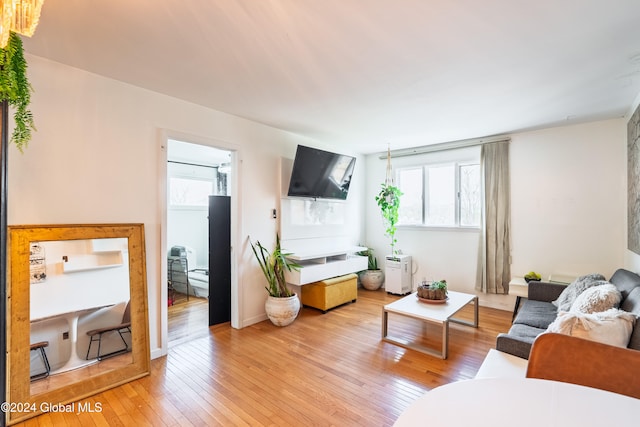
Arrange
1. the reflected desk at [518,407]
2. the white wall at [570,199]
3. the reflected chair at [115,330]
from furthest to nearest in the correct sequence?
the white wall at [570,199] → the reflected chair at [115,330] → the reflected desk at [518,407]

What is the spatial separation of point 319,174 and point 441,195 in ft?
7.02

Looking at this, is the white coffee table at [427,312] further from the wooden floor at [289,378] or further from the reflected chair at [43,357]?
the reflected chair at [43,357]

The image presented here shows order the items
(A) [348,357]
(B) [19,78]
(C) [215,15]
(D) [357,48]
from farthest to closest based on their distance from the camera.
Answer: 1. (A) [348,357]
2. (D) [357,48]
3. (C) [215,15]
4. (B) [19,78]

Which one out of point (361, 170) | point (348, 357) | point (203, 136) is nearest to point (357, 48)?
point (203, 136)

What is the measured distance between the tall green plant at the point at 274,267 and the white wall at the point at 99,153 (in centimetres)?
119

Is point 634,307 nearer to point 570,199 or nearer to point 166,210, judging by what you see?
point 570,199

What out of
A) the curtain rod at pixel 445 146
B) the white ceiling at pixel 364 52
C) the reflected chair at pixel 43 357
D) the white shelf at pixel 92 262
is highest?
the white ceiling at pixel 364 52

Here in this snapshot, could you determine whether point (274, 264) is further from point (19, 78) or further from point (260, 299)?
point (19, 78)

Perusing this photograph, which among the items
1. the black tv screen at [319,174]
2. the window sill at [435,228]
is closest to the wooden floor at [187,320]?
the black tv screen at [319,174]

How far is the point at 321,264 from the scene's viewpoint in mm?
4156

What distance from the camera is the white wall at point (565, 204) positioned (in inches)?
138

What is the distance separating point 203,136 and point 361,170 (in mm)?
3270

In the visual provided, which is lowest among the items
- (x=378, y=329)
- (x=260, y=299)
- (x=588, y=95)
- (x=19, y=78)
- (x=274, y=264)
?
(x=378, y=329)

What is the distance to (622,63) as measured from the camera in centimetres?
223
